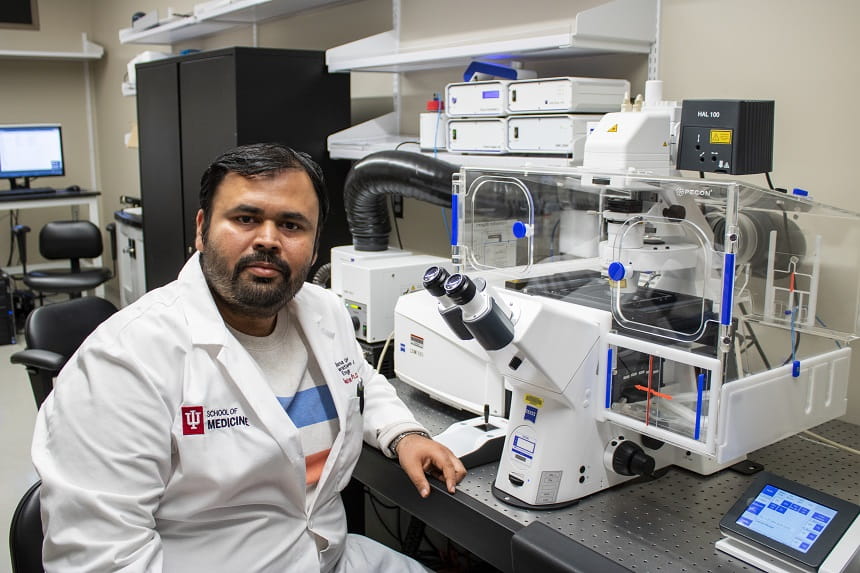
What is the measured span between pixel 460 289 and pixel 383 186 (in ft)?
3.82

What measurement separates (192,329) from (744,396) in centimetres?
94

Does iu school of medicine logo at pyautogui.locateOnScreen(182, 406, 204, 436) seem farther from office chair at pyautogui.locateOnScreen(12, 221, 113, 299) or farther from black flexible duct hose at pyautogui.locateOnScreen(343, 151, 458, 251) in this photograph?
office chair at pyautogui.locateOnScreen(12, 221, 113, 299)

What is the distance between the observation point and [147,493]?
1184 millimetres

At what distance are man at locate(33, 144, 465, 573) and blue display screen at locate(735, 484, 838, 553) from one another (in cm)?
54

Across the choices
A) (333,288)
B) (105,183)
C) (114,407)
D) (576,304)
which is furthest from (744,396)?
(105,183)

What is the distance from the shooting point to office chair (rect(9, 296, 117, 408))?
2449mm

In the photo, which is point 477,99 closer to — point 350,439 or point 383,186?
point 383,186

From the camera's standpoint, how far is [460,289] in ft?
3.93

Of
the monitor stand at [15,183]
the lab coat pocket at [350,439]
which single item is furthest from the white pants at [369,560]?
the monitor stand at [15,183]

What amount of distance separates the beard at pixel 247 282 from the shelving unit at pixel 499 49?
620 millimetres

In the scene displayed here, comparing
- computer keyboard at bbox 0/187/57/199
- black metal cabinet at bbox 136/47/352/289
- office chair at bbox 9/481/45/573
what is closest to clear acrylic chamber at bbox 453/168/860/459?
office chair at bbox 9/481/45/573

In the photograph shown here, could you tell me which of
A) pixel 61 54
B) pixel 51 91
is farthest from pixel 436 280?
pixel 51 91

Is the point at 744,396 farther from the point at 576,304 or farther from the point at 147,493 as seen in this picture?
the point at 147,493

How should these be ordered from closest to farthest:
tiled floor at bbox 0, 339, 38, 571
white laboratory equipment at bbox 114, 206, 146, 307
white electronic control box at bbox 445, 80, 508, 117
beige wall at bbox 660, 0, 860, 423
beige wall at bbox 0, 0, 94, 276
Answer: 1. beige wall at bbox 660, 0, 860, 423
2. white electronic control box at bbox 445, 80, 508, 117
3. tiled floor at bbox 0, 339, 38, 571
4. white laboratory equipment at bbox 114, 206, 146, 307
5. beige wall at bbox 0, 0, 94, 276
